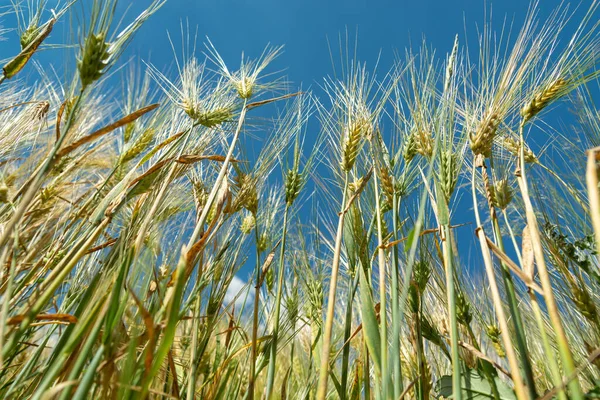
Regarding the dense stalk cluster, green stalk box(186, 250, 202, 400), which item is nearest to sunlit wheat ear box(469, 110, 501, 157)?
the dense stalk cluster

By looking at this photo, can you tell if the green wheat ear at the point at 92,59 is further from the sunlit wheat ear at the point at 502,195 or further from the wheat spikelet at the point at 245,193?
the sunlit wheat ear at the point at 502,195

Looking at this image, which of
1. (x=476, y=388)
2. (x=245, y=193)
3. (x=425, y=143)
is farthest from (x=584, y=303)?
(x=245, y=193)

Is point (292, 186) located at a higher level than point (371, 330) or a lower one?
higher

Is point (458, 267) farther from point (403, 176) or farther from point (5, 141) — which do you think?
point (5, 141)

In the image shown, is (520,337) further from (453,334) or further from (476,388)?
(476,388)

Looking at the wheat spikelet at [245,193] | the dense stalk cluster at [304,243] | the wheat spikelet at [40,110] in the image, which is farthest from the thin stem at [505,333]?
the wheat spikelet at [40,110]

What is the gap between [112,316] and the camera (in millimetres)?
508

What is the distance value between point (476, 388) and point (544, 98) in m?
0.62

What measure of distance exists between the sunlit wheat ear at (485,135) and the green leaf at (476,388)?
43 centimetres

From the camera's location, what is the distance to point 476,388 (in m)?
0.77

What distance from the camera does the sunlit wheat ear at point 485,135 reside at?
87 cm

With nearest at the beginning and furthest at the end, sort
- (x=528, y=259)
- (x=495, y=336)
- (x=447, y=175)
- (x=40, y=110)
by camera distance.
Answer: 1. (x=528, y=259)
2. (x=447, y=175)
3. (x=495, y=336)
4. (x=40, y=110)

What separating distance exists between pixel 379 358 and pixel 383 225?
0.44m

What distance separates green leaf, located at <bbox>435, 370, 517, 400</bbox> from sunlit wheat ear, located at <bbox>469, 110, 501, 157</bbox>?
434mm
